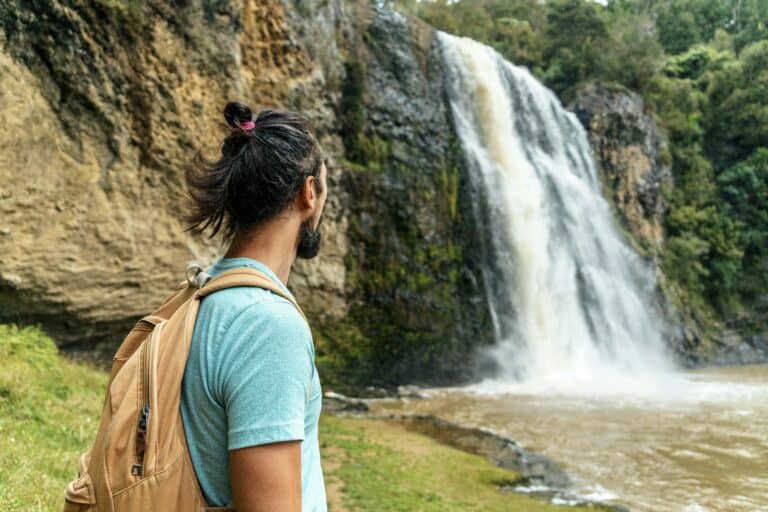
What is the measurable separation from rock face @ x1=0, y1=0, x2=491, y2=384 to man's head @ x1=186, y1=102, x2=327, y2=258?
8.08 metres

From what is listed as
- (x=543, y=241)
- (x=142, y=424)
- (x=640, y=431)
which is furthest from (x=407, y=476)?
(x=543, y=241)

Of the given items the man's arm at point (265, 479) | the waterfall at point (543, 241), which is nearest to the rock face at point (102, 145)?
the waterfall at point (543, 241)

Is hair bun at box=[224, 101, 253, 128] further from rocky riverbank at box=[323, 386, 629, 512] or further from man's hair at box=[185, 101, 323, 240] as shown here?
rocky riverbank at box=[323, 386, 629, 512]

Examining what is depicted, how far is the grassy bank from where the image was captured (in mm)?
4400

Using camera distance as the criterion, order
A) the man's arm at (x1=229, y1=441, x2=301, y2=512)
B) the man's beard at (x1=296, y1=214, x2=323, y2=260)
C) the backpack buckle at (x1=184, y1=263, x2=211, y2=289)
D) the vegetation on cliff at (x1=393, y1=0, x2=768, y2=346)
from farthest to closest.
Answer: the vegetation on cliff at (x1=393, y1=0, x2=768, y2=346)
the man's beard at (x1=296, y1=214, x2=323, y2=260)
the backpack buckle at (x1=184, y1=263, x2=211, y2=289)
the man's arm at (x1=229, y1=441, x2=301, y2=512)

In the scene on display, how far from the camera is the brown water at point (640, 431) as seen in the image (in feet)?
23.2

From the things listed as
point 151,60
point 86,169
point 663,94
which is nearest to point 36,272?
point 86,169

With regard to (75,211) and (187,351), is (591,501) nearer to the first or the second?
(187,351)

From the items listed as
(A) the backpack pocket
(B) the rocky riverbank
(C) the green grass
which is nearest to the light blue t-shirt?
(A) the backpack pocket

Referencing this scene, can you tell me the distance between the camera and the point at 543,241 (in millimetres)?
16766

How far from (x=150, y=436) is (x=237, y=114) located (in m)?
0.72

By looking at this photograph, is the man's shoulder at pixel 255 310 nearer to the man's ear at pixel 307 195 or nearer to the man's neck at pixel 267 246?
the man's neck at pixel 267 246

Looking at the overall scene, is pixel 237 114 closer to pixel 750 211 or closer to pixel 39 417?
pixel 39 417

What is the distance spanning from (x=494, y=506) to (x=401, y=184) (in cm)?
933
